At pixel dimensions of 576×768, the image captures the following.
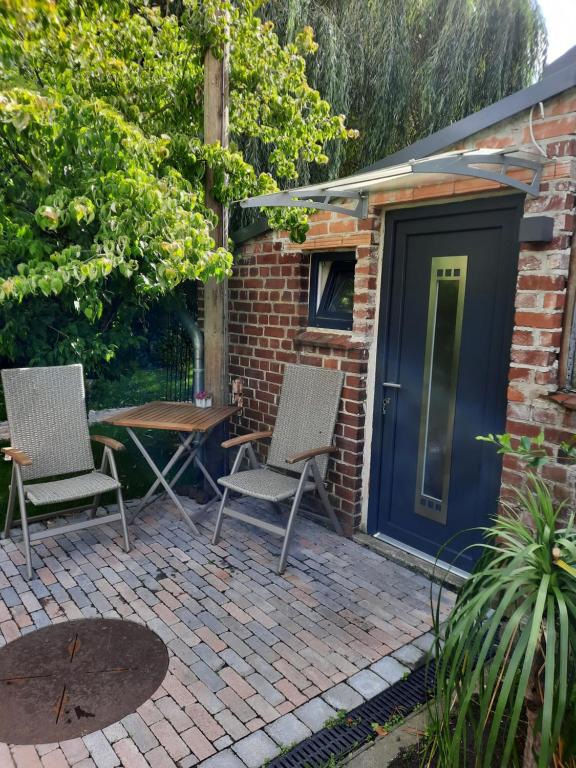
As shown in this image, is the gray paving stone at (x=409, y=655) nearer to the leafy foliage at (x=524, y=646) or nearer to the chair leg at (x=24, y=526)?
the leafy foliage at (x=524, y=646)

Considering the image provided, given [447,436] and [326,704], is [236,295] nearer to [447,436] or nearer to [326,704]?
[447,436]

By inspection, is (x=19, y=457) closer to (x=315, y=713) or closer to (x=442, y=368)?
(x=315, y=713)

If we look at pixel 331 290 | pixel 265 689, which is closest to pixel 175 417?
pixel 331 290

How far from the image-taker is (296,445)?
14.1ft

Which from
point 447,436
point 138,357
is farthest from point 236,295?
point 447,436

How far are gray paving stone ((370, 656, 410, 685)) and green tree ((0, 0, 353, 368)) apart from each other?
2606mm

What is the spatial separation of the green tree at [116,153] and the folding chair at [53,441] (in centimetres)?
53

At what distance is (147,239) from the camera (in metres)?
3.91

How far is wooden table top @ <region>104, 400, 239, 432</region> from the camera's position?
406 centimetres

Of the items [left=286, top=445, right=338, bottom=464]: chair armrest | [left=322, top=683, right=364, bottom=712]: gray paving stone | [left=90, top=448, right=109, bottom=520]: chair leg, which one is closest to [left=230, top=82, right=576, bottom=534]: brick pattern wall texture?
[left=286, top=445, right=338, bottom=464]: chair armrest

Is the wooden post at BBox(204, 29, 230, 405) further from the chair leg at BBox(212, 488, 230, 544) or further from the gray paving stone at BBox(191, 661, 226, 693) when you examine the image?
the gray paving stone at BBox(191, 661, 226, 693)

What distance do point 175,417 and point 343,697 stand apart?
2.36m

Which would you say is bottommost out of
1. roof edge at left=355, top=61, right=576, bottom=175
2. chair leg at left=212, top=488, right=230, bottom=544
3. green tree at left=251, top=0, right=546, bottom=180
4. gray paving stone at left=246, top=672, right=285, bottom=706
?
gray paving stone at left=246, top=672, right=285, bottom=706

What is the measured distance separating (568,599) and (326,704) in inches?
52.6
